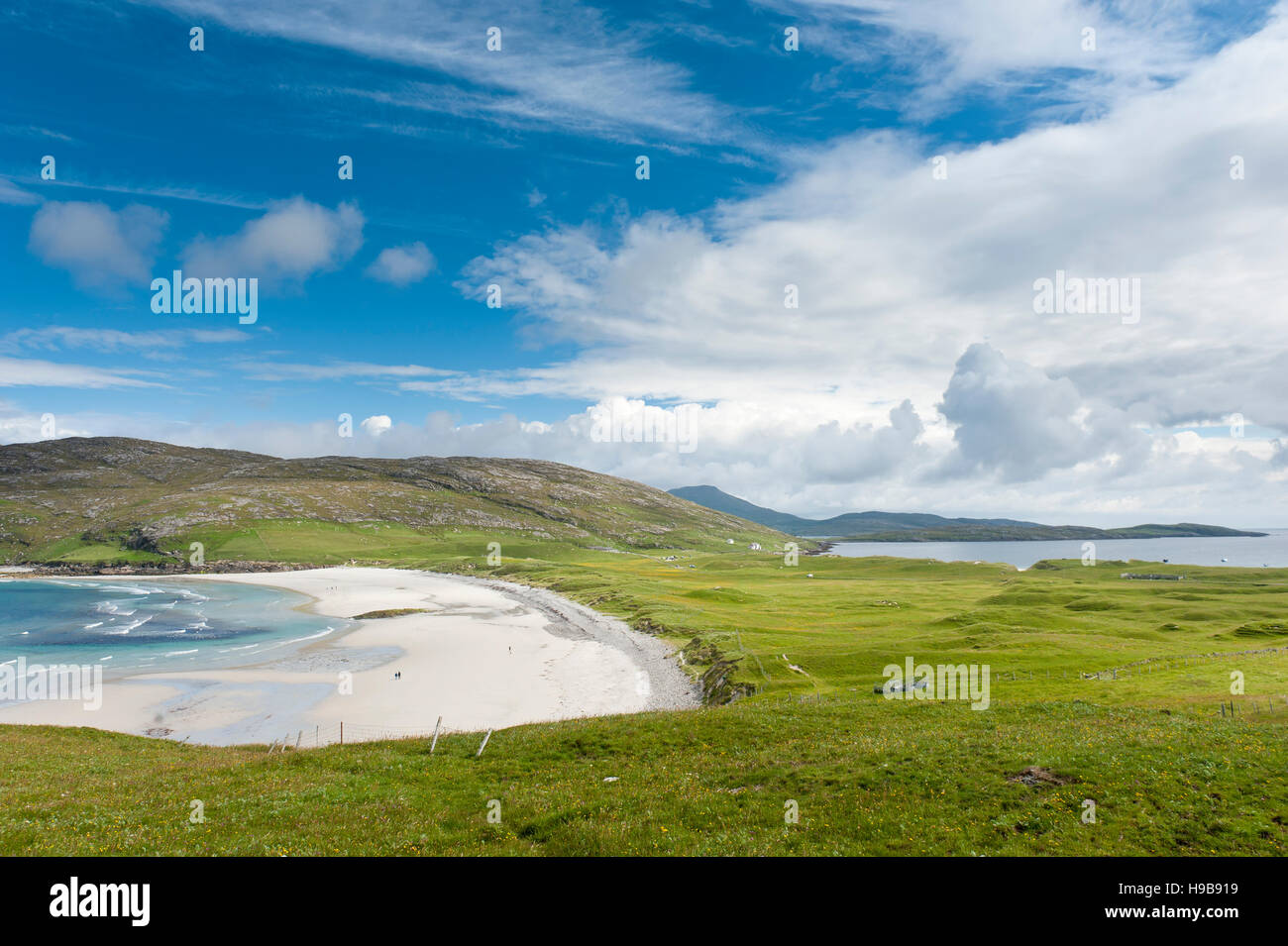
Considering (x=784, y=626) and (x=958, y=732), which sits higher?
(x=958, y=732)

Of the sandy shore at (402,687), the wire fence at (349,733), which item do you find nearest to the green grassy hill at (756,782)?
the wire fence at (349,733)

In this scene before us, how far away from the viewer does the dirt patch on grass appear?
22.2m

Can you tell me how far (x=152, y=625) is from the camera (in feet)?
386

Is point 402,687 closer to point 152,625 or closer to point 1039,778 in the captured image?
point 1039,778

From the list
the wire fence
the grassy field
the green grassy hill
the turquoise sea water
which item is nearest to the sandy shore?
the wire fence

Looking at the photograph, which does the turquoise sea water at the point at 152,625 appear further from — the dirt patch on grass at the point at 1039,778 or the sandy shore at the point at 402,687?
the dirt patch on grass at the point at 1039,778

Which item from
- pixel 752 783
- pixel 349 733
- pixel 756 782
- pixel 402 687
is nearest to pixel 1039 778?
pixel 756 782

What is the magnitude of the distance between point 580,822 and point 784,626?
3283 inches

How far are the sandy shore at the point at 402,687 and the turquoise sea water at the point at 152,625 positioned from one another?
977 centimetres

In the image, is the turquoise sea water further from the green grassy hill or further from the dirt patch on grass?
the dirt patch on grass

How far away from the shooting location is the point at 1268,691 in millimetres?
42375

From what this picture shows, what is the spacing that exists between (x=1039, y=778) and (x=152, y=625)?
14863 centimetres
